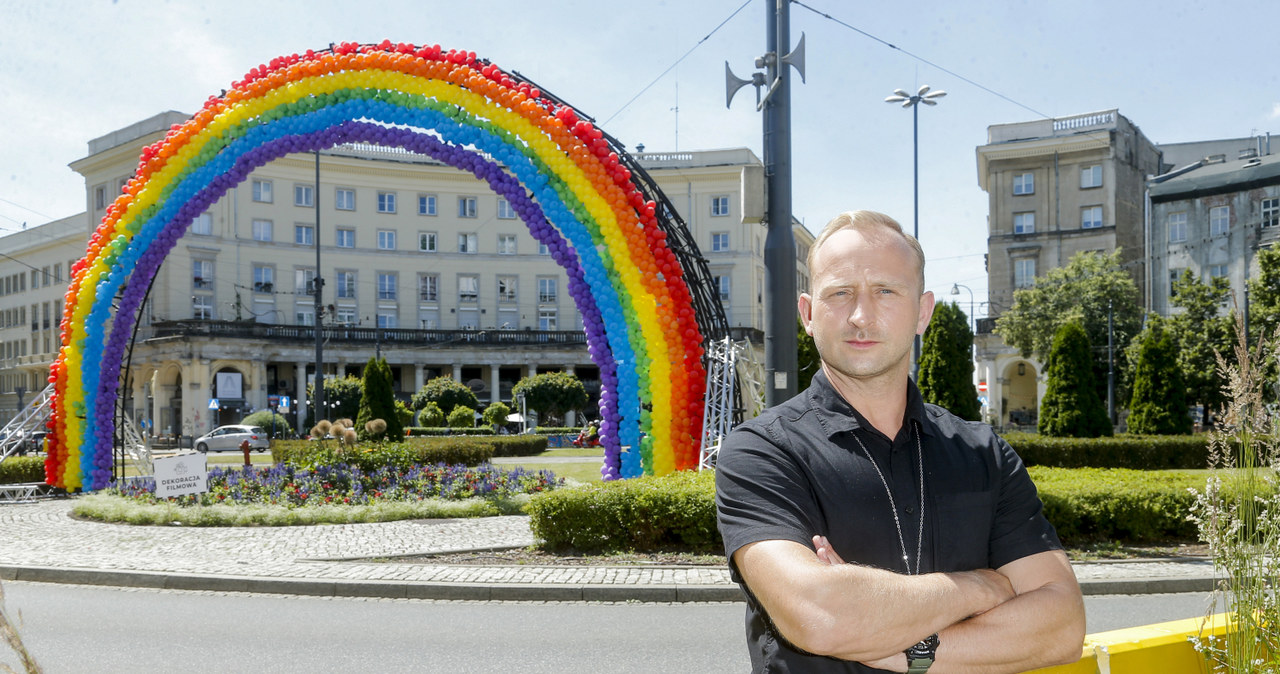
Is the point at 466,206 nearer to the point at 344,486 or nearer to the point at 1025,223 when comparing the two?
the point at 1025,223

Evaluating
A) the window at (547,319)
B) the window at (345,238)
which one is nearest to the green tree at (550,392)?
the window at (547,319)

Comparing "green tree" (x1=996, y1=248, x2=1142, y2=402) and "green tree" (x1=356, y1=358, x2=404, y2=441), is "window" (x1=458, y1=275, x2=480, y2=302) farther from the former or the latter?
"green tree" (x1=356, y1=358, x2=404, y2=441)

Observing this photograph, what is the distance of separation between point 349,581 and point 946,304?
2178cm

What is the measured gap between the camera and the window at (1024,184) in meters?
60.0

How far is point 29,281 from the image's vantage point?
2950 inches

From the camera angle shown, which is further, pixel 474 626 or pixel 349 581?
pixel 349 581

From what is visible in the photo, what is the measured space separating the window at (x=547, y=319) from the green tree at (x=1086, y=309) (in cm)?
3263

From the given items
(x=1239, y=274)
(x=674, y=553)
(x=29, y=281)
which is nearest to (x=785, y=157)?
(x=674, y=553)

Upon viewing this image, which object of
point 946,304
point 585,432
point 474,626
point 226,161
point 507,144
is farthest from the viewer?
point 585,432

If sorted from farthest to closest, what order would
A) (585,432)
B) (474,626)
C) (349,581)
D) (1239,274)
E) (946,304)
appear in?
1. (1239,274)
2. (585,432)
3. (946,304)
4. (349,581)
5. (474,626)

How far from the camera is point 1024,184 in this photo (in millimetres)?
60188

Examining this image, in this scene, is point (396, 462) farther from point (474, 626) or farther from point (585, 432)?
point (585, 432)

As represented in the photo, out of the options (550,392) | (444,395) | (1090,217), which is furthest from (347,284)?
(1090,217)

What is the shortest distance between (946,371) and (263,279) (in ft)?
168
